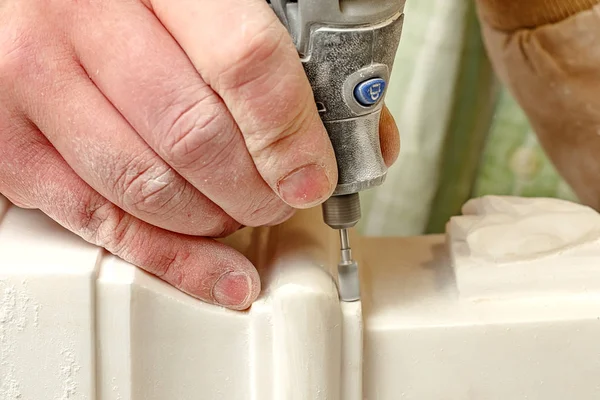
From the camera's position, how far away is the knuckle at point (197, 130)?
0.49 metres

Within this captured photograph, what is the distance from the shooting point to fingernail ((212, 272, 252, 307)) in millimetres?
565

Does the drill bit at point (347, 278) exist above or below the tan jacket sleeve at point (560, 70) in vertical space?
below

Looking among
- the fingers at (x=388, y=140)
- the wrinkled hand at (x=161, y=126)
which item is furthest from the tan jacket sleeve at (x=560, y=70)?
the wrinkled hand at (x=161, y=126)

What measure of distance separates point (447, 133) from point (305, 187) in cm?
71

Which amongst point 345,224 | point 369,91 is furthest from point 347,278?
point 369,91

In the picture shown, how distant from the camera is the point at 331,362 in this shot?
0.57m

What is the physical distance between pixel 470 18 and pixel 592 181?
0.37m

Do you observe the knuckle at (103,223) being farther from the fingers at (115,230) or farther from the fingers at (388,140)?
the fingers at (388,140)

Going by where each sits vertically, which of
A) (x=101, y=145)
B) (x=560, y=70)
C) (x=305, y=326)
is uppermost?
(x=560, y=70)

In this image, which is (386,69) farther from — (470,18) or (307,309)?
(470,18)

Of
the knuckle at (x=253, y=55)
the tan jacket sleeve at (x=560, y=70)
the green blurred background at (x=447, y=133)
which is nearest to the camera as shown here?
the knuckle at (x=253, y=55)

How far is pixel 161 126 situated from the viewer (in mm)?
492

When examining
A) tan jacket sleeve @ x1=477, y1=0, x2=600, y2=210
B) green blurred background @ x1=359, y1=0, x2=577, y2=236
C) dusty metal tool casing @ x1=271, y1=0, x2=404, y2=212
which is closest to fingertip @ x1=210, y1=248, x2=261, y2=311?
dusty metal tool casing @ x1=271, y1=0, x2=404, y2=212

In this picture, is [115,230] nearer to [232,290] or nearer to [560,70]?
[232,290]
